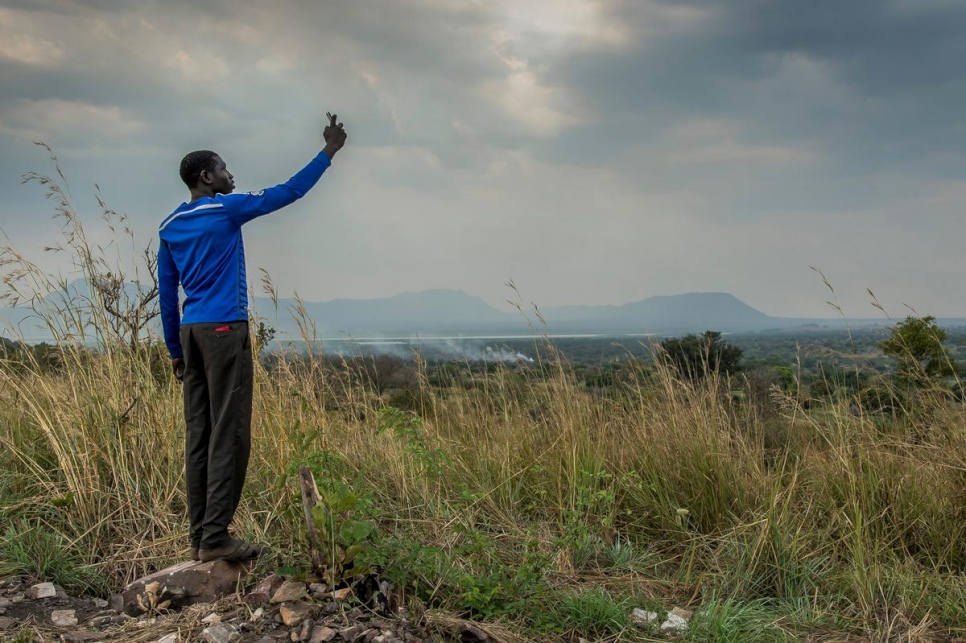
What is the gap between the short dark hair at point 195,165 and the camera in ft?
12.8

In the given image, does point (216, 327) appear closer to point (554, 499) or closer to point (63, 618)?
point (63, 618)

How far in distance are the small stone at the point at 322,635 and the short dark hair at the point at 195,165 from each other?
2.35 m

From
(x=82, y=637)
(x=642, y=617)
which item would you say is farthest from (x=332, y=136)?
(x=642, y=617)

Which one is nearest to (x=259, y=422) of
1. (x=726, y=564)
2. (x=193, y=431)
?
(x=193, y=431)

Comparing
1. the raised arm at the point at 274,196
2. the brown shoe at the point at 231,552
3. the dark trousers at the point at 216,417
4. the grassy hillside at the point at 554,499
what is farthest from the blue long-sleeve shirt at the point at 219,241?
the brown shoe at the point at 231,552

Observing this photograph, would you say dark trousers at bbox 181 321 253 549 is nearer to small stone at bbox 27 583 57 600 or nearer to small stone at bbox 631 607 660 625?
small stone at bbox 27 583 57 600

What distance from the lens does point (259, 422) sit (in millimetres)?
5539

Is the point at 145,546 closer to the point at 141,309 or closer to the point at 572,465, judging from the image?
the point at 141,309

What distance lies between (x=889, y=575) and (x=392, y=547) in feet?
9.91

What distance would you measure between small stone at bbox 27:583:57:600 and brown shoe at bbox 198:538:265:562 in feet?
2.89

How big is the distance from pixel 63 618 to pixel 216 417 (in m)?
1.27

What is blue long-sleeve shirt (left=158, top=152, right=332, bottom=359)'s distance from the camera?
3.74 metres

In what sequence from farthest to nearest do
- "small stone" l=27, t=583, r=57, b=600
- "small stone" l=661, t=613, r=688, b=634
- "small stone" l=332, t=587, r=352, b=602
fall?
"small stone" l=27, t=583, r=57, b=600 < "small stone" l=661, t=613, r=688, b=634 < "small stone" l=332, t=587, r=352, b=602

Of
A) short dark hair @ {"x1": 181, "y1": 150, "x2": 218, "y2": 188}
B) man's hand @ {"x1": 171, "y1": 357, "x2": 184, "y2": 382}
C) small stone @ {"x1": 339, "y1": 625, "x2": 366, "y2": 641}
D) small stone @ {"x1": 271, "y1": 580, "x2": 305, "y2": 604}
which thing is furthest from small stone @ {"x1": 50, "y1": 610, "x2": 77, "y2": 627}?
short dark hair @ {"x1": 181, "y1": 150, "x2": 218, "y2": 188}
